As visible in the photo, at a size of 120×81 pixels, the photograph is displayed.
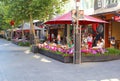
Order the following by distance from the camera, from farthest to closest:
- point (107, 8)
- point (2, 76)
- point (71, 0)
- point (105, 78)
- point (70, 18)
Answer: point (71, 0) → point (107, 8) → point (70, 18) → point (2, 76) → point (105, 78)

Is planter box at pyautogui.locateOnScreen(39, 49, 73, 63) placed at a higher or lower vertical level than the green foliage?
lower

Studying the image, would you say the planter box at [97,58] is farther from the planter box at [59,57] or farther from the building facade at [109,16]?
the building facade at [109,16]

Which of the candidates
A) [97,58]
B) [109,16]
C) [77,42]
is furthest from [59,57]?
[109,16]

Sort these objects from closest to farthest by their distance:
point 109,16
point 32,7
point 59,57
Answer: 1. point 59,57
2. point 109,16
3. point 32,7

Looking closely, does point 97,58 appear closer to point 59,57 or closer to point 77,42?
point 77,42

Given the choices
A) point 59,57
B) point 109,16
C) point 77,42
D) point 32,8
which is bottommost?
point 59,57

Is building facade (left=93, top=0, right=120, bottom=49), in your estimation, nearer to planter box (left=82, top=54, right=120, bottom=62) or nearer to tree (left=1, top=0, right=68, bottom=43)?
tree (left=1, top=0, right=68, bottom=43)

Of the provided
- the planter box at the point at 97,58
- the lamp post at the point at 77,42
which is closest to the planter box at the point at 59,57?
the lamp post at the point at 77,42

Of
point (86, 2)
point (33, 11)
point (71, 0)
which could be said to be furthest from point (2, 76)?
point (71, 0)

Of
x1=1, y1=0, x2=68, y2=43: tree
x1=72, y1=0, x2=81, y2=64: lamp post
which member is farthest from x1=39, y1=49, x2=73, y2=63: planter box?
x1=1, y1=0, x2=68, y2=43: tree

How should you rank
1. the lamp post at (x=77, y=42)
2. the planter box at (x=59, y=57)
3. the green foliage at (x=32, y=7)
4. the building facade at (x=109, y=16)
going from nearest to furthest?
the lamp post at (x=77, y=42)
the planter box at (x=59, y=57)
the building facade at (x=109, y=16)
the green foliage at (x=32, y=7)

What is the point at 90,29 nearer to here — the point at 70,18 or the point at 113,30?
the point at 113,30

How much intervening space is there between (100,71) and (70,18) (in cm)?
545

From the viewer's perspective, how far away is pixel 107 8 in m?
24.5
